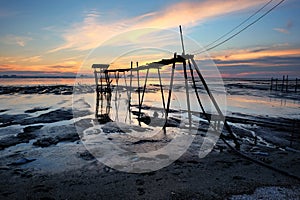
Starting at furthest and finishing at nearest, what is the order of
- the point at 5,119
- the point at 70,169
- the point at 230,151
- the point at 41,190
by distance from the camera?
1. the point at 5,119
2. the point at 230,151
3. the point at 70,169
4. the point at 41,190

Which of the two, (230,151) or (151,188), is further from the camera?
(230,151)

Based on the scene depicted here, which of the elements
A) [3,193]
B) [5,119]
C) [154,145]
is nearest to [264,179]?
[154,145]

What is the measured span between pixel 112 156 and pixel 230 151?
17.9 feet

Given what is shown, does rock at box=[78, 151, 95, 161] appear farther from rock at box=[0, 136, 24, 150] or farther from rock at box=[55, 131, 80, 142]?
rock at box=[0, 136, 24, 150]

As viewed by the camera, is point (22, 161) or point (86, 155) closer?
point (22, 161)

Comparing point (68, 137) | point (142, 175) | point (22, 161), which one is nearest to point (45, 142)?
point (68, 137)

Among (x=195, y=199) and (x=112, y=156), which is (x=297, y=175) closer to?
(x=195, y=199)

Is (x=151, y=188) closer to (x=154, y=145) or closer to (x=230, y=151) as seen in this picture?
(x=154, y=145)

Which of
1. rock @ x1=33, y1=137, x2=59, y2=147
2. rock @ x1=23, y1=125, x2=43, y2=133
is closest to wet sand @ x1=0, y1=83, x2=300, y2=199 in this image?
rock @ x1=33, y1=137, x2=59, y2=147

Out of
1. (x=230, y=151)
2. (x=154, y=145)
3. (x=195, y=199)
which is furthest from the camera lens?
(x=154, y=145)

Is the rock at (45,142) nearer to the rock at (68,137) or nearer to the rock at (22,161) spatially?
the rock at (68,137)

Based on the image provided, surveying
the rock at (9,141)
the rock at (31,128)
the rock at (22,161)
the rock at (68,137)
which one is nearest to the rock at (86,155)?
the rock at (22,161)

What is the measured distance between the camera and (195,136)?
1236cm

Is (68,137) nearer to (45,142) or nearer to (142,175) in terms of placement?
(45,142)
